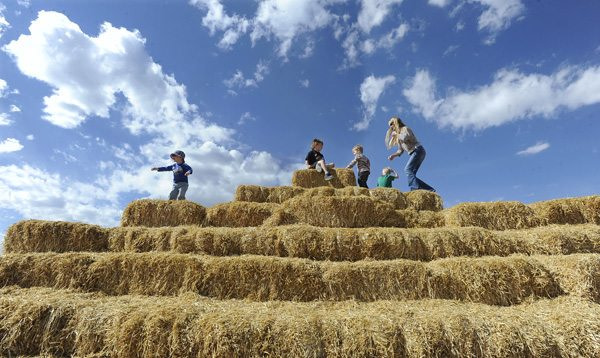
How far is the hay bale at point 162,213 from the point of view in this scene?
24.2ft

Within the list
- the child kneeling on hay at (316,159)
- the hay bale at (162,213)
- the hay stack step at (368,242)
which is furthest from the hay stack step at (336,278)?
the child kneeling on hay at (316,159)

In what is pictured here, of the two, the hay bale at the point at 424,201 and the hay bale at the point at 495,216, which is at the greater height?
the hay bale at the point at 424,201

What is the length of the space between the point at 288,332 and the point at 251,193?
240 inches

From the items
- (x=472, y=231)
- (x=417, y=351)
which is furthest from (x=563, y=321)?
(x=472, y=231)

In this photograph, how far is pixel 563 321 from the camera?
3.55m

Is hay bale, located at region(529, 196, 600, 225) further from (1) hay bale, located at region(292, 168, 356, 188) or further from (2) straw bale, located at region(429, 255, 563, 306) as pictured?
(1) hay bale, located at region(292, 168, 356, 188)

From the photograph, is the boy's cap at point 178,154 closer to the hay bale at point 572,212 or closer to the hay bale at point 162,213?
the hay bale at point 162,213

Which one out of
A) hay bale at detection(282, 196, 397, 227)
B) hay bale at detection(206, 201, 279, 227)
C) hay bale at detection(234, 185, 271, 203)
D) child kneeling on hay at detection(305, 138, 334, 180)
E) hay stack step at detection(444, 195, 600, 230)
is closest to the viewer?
hay stack step at detection(444, 195, 600, 230)

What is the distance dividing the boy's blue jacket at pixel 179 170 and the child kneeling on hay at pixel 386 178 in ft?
19.8

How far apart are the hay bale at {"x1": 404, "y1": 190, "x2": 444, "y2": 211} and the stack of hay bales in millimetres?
572

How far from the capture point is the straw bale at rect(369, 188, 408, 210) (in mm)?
7977

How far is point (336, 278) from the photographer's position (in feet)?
15.6

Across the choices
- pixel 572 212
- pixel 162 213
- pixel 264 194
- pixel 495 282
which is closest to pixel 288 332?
pixel 495 282

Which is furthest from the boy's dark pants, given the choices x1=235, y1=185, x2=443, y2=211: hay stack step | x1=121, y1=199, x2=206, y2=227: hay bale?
x1=121, y1=199, x2=206, y2=227: hay bale
